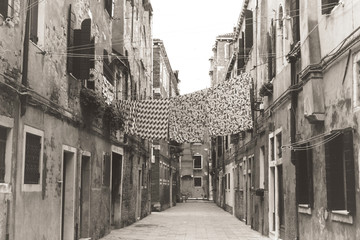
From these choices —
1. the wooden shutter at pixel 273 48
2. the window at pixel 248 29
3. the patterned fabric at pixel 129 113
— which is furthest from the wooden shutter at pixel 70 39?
the window at pixel 248 29

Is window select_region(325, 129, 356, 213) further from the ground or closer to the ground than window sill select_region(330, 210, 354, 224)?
further from the ground

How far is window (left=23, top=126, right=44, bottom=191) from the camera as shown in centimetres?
926

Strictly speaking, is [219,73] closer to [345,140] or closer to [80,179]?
[80,179]

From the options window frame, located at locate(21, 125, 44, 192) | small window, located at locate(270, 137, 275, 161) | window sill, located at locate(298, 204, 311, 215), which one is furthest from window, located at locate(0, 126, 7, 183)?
small window, located at locate(270, 137, 275, 161)

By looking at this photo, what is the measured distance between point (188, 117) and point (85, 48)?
474cm

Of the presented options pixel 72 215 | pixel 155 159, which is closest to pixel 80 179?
pixel 72 215

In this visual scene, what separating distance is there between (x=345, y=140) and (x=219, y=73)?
4124cm

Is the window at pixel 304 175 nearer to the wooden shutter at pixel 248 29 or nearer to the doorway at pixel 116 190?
the doorway at pixel 116 190

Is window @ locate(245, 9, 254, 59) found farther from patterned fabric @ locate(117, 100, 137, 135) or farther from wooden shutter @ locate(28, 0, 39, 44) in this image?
wooden shutter @ locate(28, 0, 39, 44)

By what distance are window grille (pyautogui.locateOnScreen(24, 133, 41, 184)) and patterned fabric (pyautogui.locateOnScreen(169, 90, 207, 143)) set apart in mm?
6839

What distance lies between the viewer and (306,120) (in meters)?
11.2

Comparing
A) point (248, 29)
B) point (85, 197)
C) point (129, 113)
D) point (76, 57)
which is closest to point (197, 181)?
point (248, 29)

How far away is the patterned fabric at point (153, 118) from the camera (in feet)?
53.7

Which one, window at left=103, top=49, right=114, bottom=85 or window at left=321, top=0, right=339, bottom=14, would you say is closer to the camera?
window at left=321, top=0, right=339, bottom=14
